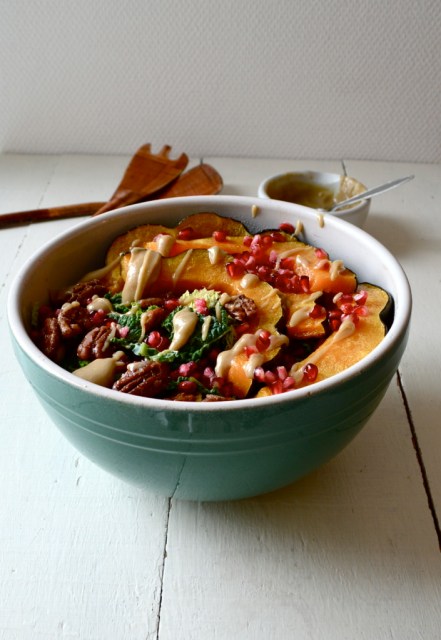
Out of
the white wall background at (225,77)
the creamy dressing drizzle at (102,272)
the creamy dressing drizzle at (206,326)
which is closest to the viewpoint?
the creamy dressing drizzle at (206,326)

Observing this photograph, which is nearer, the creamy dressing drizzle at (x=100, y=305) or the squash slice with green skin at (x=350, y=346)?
the squash slice with green skin at (x=350, y=346)

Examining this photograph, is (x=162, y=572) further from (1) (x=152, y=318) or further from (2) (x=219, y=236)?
(2) (x=219, y=236)

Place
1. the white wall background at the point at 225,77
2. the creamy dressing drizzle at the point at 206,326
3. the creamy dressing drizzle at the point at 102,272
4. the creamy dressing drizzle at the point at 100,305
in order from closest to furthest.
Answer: the creamy dressing drizzle at the point at 206,326 < the creamy dressing drizzle at the point at 100,305 < the creamy dressing drizzle at the point at 102,272 < the white wall background at the point at 225,77

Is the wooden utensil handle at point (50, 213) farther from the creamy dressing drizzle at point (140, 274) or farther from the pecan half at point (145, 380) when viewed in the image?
the pecan half at point (145, 380)

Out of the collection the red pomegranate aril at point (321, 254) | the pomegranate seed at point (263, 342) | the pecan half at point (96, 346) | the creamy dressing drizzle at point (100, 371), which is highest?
the red pomegranate aril at point (321, 254)

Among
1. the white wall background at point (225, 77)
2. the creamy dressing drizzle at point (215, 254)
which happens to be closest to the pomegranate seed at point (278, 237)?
the creamy dressing drizzle at point (215, 254)

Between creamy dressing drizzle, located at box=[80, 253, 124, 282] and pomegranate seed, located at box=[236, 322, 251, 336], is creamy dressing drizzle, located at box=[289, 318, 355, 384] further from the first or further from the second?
creamy dressing drizzle, located at box=[80, 253, 124, 282]
